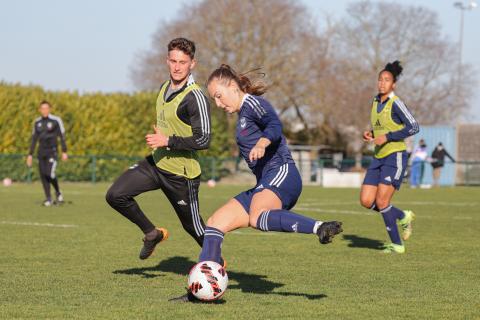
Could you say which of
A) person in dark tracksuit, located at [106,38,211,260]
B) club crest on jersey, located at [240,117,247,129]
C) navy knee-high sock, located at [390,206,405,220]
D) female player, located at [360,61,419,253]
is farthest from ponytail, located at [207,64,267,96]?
navy knee-high sock, located at [390,206,405,220]

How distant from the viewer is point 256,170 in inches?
287

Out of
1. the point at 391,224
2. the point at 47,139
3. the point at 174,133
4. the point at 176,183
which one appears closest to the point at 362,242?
the point at 391,224

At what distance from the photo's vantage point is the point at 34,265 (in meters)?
9.35

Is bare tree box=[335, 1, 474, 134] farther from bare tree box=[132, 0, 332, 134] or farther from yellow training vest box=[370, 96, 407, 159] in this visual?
yellow training vest box=[370, 96, 407, 159]

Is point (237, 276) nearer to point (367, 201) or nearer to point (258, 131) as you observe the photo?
point (258, 131)

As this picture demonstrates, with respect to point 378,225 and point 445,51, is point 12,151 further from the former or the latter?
point 445,51

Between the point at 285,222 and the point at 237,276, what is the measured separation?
2120 millimetres

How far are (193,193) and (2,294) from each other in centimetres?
199

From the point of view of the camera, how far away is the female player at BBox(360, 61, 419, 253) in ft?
36.4

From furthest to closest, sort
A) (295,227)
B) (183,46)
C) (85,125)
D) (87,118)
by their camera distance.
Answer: (87,118)
(85,125)
(183,46)
(295,227)

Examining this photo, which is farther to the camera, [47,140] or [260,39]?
[260,39]

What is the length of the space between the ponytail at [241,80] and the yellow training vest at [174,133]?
0.87 m

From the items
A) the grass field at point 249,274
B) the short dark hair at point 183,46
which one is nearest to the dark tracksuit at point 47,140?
the grass field at point 249,274

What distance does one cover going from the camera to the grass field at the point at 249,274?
6.55 metres
